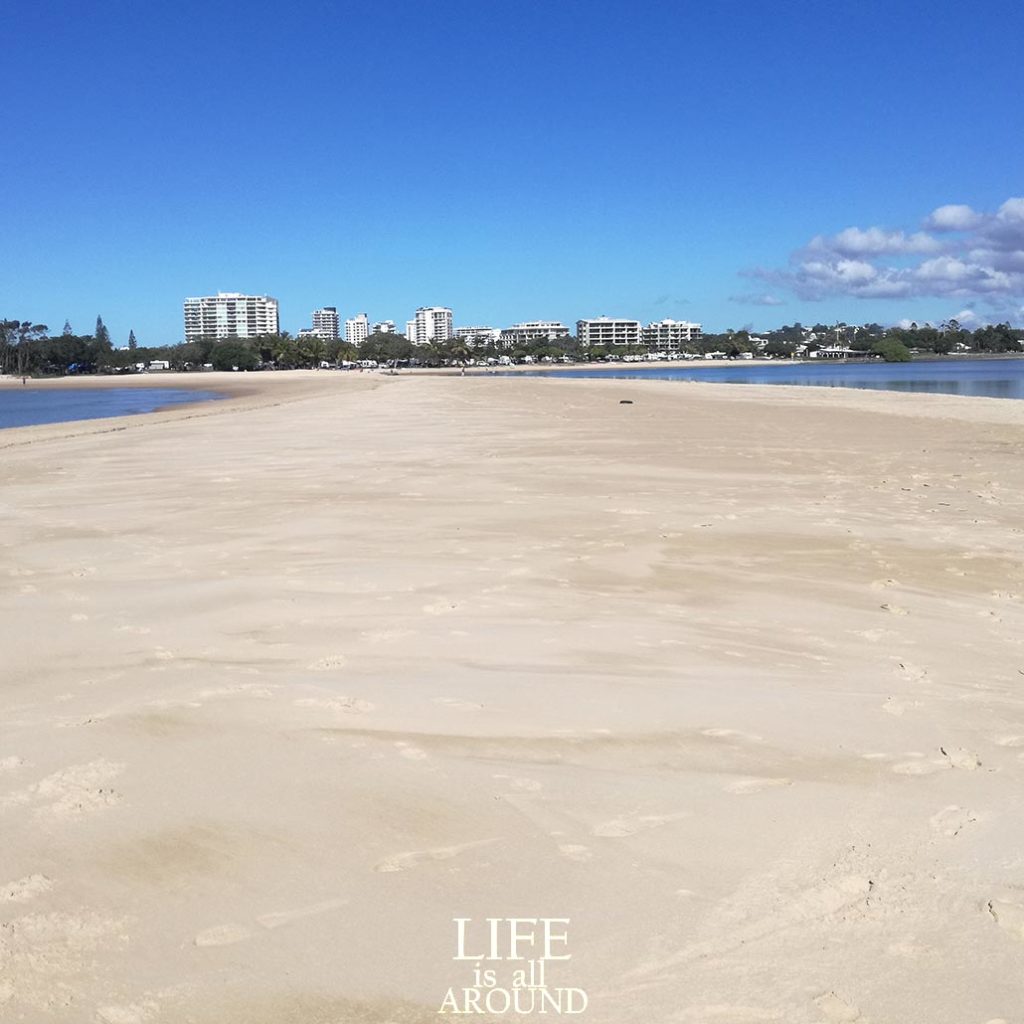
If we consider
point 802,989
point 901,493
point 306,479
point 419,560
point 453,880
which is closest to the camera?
point 802,989

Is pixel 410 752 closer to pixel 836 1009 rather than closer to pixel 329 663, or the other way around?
pixel 329 663

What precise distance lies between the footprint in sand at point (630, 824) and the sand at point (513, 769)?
0.02 metres

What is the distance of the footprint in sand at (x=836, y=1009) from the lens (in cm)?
227

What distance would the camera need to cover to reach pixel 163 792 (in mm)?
3320

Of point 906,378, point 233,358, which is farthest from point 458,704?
point 233,358

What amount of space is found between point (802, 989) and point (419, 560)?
505 cm

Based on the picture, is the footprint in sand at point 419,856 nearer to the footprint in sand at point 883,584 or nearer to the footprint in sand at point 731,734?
the footprint in sand at point 731,734

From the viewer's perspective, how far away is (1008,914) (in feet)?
8.71

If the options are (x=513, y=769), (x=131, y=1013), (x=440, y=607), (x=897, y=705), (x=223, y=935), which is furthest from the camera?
(x=440, y=607)

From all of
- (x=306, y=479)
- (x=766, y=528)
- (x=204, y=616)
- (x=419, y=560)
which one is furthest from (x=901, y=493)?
(x=204, y=616)

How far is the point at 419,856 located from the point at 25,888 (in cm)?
109

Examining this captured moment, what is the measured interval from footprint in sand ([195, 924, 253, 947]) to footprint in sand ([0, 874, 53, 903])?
53 cm

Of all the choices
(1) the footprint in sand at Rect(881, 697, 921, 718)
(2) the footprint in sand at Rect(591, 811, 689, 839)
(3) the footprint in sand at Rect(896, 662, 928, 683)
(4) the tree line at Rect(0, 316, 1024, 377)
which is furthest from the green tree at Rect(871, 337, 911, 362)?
(2) the footprint in sand at Rect(591, 811, 689, 839)

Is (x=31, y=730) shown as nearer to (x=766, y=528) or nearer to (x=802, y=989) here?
(x=802, y=989)
